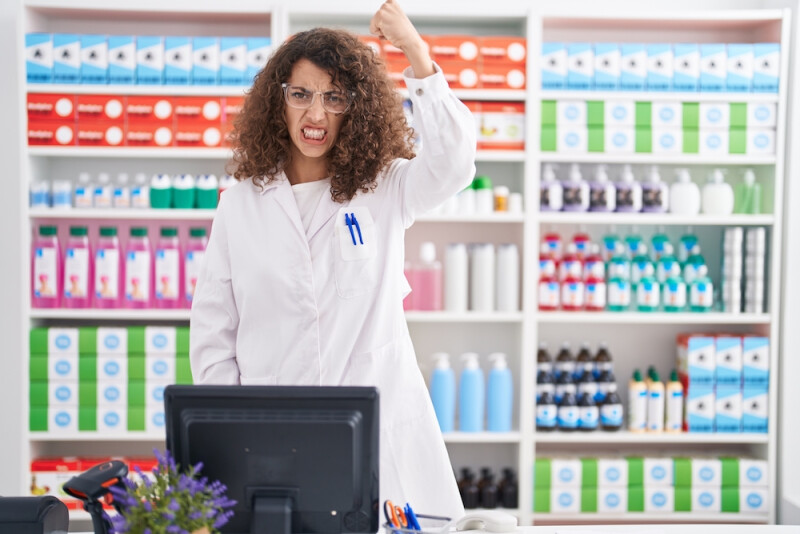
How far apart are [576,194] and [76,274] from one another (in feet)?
6.84

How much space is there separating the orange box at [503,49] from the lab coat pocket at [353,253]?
177cm

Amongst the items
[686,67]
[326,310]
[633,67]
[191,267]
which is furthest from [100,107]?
[686,67]

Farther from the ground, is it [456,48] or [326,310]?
[456,48]

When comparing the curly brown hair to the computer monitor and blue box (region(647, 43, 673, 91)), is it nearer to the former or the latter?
the computer monitor

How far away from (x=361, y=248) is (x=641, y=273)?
198cm

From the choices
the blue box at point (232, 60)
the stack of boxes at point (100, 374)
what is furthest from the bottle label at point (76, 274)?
the blue box at point (232, 60)

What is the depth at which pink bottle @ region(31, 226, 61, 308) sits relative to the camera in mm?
3293

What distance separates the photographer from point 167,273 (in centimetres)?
331

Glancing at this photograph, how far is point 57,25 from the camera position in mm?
3588

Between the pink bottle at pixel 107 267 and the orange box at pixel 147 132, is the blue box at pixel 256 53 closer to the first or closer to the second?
the orange box at pixel 147 132

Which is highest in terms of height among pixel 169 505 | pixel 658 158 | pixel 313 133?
pixel 658 158

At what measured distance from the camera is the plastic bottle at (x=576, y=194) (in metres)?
3.39

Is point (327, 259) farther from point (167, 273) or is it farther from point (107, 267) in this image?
point (107, 267)

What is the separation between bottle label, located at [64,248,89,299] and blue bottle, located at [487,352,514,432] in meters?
1.71
